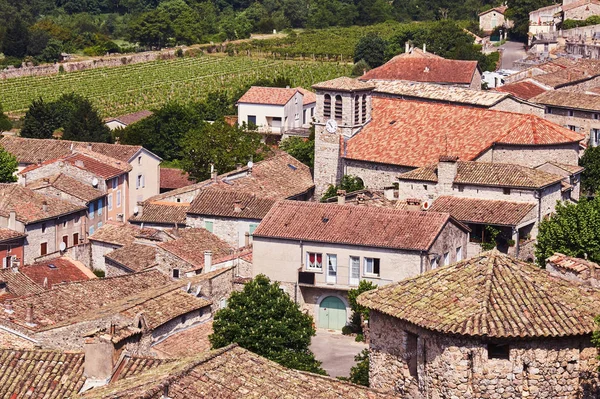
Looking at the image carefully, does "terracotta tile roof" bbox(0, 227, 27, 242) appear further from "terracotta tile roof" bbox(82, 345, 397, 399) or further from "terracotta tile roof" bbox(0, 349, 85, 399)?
"terracotta tile roof" bbox(82, 345, 397, 399)

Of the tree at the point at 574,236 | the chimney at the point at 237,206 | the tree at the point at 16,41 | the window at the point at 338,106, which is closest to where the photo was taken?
the tree at the point at 574,236

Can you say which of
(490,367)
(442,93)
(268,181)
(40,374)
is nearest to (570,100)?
(442,93)

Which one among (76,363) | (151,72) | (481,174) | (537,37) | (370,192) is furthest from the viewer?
(151,72)

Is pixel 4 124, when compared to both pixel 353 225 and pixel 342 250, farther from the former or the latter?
pixel 342 250

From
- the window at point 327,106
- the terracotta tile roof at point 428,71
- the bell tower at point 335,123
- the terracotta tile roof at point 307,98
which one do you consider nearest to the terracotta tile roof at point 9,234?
the bell tower at point 335,123

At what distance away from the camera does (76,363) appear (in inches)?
1019

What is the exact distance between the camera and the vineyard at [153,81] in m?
122

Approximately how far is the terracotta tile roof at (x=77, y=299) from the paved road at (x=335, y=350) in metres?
5.97

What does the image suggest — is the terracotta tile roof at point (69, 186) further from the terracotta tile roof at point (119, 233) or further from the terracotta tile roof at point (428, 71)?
the terracotta tile roof at point (428, 71)

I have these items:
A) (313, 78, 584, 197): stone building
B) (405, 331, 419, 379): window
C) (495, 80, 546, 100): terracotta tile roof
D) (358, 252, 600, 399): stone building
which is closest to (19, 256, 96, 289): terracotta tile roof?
(313, 78, 584, 197): stone building

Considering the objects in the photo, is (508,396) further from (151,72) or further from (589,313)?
(151,72)

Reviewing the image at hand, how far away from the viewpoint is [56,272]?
176ft

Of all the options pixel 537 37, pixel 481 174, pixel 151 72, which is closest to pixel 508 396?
pixel 481 174

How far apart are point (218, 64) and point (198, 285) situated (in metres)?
103
